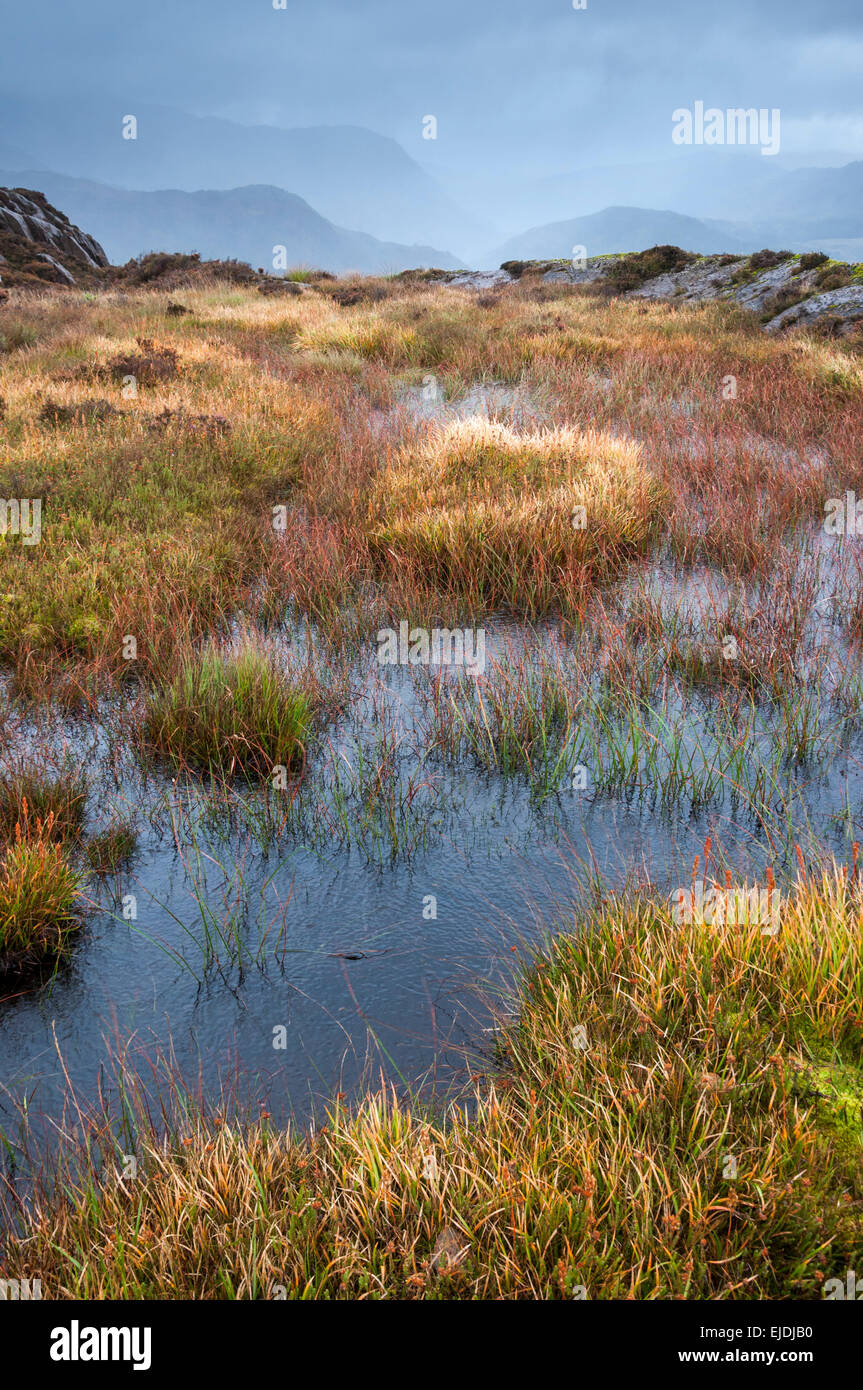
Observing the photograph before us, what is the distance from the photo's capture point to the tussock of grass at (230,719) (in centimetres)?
462

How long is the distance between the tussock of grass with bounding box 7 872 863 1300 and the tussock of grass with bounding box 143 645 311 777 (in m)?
2.32

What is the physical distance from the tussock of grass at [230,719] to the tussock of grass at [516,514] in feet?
7.18

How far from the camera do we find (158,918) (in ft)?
11.6

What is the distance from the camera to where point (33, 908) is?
3.29 m

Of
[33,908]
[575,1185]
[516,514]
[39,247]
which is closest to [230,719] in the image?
[33,908]

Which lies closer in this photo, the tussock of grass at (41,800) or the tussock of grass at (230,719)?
the tussock of grass at (41,800)

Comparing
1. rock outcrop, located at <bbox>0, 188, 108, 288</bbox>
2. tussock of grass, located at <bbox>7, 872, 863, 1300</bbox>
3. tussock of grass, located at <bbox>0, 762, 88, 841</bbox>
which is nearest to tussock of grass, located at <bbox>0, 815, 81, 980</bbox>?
tussock of grass, located at <bbox>0, 762, 88, 841</bbox>

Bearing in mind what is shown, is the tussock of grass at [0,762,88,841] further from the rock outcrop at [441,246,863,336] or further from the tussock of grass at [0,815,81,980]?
the rock outcrop at [441,246,863,336]

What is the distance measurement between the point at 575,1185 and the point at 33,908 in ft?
7.68

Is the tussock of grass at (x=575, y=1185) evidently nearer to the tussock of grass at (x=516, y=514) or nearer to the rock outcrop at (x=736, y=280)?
the tussock of grass at (x=516, y=514)

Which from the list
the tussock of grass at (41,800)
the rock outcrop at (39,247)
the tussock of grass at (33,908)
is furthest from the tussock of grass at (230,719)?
the rock outcrop at (39,247)

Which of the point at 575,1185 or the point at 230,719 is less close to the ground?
the point at 230,719

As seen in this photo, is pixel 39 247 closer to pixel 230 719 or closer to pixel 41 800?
pixel 230 719

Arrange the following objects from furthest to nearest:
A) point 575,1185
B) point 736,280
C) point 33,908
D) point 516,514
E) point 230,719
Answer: point 736,280 < point 516,514 < point 230,719 < point 33,908 < point 575,1185
